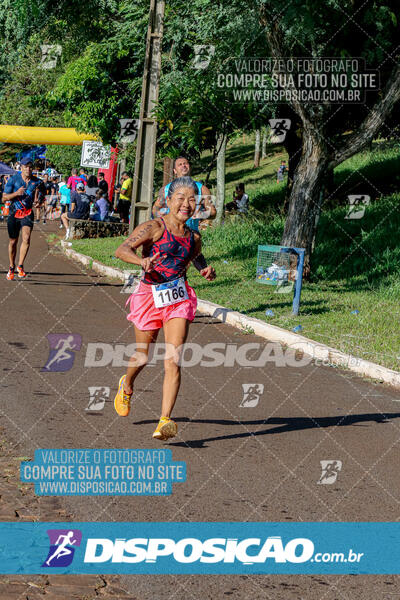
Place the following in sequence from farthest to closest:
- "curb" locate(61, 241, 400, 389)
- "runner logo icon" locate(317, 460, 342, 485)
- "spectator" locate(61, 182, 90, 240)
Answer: "spectator" locate(61, 182, 90, 240) → "curb" locate(61, 241, 400, 389) → "runner logo icon" locate(317, 460, 342, 485)

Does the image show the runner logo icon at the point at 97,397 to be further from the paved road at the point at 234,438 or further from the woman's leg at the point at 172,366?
the woman's leg at the point at 172,366

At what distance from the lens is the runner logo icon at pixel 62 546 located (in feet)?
14.7

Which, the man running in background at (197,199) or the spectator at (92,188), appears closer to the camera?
the man running in background at (197,199)

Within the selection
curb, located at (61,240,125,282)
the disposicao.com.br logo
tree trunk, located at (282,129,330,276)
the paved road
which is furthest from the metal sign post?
the disposicao.com.br logo

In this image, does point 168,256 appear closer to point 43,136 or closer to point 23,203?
point 23,203

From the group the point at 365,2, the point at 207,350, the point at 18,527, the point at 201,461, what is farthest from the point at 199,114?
the point at 18,527

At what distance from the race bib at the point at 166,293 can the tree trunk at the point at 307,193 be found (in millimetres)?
9795

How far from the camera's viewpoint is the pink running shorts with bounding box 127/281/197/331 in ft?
22.7

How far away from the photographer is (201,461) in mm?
6316

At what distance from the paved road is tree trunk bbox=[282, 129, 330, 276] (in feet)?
17.6

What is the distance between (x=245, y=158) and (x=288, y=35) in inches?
2069

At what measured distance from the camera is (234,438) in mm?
7008

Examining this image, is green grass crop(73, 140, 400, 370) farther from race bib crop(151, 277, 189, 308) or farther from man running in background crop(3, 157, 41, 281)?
race bib crop(151, 277, 189, 308)

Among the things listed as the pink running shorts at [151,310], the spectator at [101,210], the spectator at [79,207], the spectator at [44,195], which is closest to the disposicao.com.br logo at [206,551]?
the pink running shorts at [151,310]
